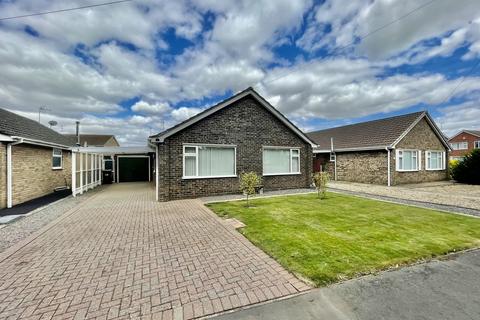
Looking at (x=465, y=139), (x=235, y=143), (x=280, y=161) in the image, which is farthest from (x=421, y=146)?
(x=465, y=139)

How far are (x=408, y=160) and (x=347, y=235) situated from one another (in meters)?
16.2

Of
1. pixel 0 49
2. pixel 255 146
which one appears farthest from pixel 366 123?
pixel 0 49

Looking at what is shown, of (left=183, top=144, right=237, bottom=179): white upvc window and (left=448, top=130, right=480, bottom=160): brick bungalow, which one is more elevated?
(left=448, top=130, right=480, bottom=160): brick bungalow

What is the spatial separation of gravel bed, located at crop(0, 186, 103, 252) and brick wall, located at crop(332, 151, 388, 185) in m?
19.7

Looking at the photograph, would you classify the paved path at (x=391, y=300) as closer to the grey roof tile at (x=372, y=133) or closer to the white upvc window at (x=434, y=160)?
the grey roof tile at (x=372, y=133)

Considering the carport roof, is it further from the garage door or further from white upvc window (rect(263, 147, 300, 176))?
the garage door

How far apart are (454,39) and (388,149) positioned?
725 cm

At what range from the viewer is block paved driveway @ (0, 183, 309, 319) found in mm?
2934

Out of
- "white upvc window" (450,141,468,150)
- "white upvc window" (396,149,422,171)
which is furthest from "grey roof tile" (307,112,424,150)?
"white upvc window" (450,141,468,150)

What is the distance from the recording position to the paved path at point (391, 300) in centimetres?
276

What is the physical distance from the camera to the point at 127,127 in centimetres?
4178

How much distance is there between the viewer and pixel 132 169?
2277 centimetres

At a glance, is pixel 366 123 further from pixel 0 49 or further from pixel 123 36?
pixel 0 49

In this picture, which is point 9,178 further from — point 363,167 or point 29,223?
point 363,167
